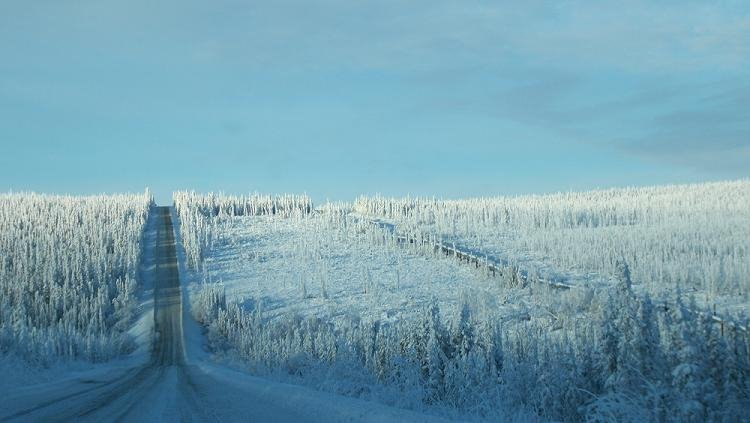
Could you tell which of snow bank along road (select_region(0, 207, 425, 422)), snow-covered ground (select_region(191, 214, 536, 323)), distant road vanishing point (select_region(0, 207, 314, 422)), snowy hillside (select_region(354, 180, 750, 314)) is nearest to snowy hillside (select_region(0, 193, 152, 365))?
distant road vanishing point (select_region(0, 207, 314, 422))

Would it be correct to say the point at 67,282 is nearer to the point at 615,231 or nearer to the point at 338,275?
the point at 338,275

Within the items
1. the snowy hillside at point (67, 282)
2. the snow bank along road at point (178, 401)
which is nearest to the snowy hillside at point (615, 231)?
the snow bank along road at point (178, 401)

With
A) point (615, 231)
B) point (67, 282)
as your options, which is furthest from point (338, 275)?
point (615, 231)

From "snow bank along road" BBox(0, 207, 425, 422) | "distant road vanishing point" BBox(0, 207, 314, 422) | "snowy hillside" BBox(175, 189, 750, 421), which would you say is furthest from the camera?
"distant road vanishing point" BBox(0, 207, 314, 422)

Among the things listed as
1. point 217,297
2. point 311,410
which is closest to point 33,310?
point 217,297

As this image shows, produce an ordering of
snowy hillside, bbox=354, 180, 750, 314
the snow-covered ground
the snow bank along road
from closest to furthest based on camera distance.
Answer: the snow bank along road
snowy hillside, bbox=354, 180, 750, 314
the snow-covered ground

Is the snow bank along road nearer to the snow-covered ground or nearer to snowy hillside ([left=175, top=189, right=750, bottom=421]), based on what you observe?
snowy hillside ([left=175, top=189, right=750, bottom=421])

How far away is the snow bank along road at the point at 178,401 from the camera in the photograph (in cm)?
1334

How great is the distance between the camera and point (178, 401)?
52.4ft

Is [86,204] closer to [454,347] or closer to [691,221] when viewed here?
[691,221]

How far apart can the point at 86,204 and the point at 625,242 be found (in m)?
60.9

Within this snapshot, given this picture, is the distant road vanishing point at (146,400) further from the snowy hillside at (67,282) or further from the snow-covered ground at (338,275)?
the snow-covered ground at (338,275)

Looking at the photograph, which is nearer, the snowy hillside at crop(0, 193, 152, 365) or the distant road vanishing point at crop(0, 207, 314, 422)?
the distant road vanishing point at crop(0, 207, 314, 422)

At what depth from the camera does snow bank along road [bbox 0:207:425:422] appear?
43.8ft
